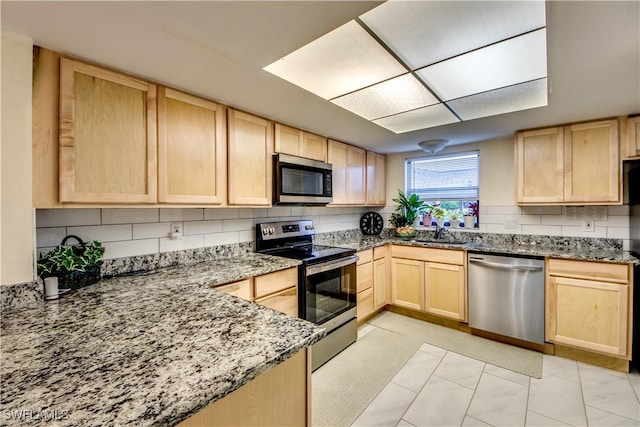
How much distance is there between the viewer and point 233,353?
80 cm

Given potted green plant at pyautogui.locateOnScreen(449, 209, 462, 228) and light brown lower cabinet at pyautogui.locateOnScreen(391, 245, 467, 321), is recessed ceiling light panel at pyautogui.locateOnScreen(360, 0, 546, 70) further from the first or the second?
potted green plant at pyautogui.locateOnScreen(449, 209, 462, 228)

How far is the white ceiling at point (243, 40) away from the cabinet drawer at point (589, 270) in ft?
4.04

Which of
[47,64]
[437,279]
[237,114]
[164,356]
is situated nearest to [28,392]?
[164,356]

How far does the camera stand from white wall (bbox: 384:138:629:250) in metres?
2.74

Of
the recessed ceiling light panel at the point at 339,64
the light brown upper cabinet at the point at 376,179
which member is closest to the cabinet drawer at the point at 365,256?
the light brown upper cabinet at the point at 376,179

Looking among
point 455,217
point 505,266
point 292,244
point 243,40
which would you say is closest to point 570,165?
point 505,266

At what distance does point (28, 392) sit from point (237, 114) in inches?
74.4

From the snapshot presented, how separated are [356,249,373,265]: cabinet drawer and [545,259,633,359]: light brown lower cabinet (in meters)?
1.57

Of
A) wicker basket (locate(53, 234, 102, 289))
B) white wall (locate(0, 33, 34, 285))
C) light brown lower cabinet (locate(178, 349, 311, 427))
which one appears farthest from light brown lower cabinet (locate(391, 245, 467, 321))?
white wall (locate(0, 33, 34, 285))

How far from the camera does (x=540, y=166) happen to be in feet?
8.81

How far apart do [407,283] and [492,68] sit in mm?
2320

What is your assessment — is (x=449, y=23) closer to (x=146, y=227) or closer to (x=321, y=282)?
(x=321, y=282)

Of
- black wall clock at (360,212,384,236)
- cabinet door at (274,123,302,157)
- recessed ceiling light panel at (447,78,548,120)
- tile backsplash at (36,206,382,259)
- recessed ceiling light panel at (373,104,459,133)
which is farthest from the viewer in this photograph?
black wall clock at (360,212,384,236)

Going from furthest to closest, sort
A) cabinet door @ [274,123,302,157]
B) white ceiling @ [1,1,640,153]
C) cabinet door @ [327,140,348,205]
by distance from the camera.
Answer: cabinet door @ [327,140,348,205]
cabinet door @ [274,123,302,157]
white ceiling @ [1,1,640,153]
